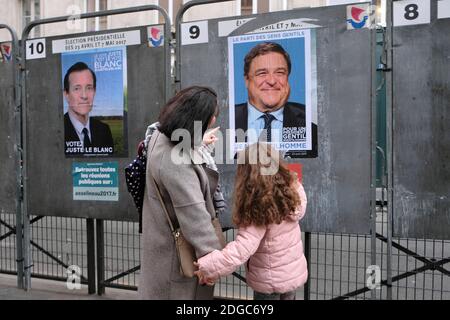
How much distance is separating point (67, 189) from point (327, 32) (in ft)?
9.21

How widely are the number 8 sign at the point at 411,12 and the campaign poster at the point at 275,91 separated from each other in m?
0.61

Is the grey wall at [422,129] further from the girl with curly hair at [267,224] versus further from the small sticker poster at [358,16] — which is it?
the girl with curly hair at [267,224]

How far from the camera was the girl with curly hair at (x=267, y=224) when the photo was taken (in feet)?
8.76

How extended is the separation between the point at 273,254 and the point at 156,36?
236 cm

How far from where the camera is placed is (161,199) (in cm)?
262

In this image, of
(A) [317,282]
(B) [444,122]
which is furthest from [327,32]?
(A) [317,282]

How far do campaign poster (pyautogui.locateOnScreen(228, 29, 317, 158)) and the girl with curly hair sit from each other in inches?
40.9

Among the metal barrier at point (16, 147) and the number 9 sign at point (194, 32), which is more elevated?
the number 9 sign at point (194, 32)

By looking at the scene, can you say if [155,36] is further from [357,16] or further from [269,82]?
[357,16]

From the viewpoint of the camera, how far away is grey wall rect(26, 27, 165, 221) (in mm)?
4328

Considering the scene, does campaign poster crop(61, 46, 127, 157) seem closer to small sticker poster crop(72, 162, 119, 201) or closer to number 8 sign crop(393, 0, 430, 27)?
small sticker poster crop(72, 162, 119, 201)

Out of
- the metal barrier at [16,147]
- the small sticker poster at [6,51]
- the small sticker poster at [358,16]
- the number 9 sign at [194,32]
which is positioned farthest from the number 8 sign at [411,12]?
the small sticker poster at [6,51]

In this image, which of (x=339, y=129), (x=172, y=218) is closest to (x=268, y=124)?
(x=339, y=129)
